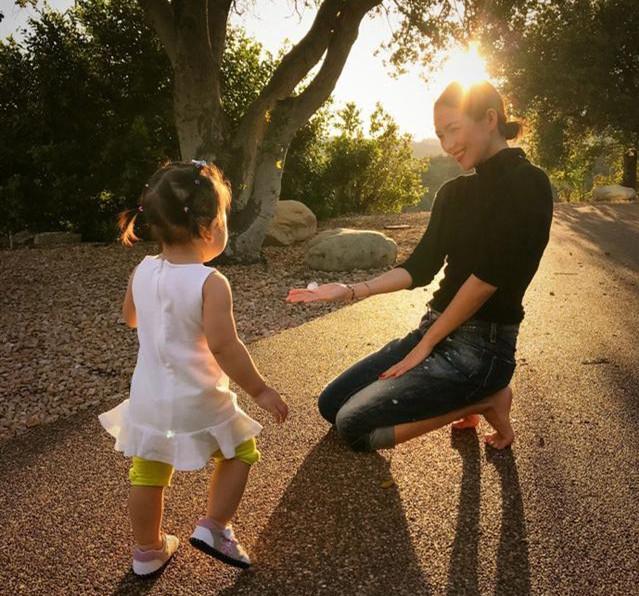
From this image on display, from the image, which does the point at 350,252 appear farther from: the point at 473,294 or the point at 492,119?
the point at 473,294

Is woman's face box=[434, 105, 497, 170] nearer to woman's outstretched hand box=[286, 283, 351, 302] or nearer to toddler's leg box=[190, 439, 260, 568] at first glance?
woman's outstretched hand box=[286, 283, 351, 302]

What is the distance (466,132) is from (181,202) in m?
1.45

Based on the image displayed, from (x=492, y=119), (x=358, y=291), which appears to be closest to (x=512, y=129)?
(x=492, y=119)

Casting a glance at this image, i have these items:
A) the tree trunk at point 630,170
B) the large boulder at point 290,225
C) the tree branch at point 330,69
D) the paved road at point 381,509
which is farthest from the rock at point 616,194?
the paved road at point 381,509

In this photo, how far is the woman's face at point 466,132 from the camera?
2.60m

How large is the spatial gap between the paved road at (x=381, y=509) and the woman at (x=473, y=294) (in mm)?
250

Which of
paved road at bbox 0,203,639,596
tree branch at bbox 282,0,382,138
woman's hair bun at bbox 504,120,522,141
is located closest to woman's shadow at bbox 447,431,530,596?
paved road at bbox 0,203,639,596

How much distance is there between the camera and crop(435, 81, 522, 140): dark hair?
8.41 ft

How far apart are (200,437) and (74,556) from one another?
31.2 inches

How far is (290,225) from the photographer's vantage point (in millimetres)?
10344

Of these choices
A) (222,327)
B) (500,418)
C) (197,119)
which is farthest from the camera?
(197,119)

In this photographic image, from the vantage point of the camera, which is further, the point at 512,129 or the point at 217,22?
the point at 217,22

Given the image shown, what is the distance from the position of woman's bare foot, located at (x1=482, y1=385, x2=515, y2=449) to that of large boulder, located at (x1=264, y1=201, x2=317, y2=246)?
7345 mm

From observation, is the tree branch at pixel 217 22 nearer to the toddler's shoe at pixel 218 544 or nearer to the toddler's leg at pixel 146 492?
the toddler's leg at pixel 146 492
